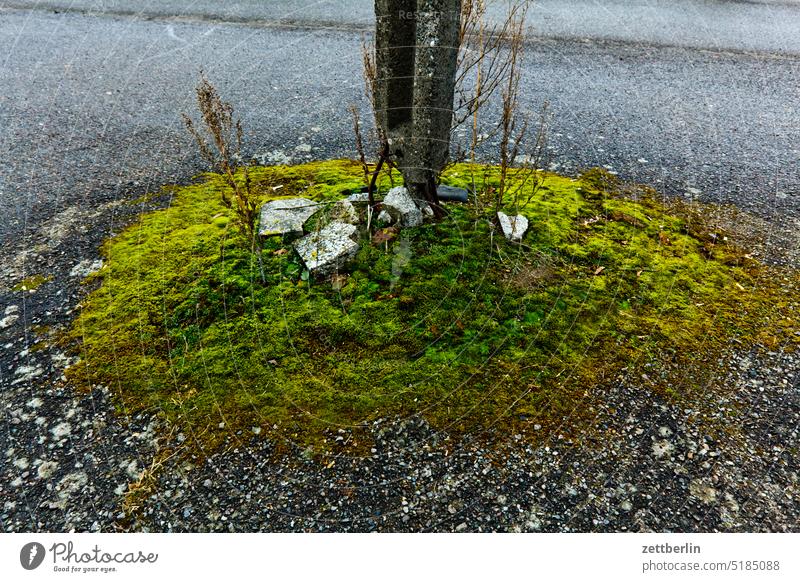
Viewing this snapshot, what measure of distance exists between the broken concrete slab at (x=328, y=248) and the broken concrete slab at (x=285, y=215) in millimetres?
149

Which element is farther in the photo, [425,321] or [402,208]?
[402,208]

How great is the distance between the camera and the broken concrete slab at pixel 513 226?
342cm

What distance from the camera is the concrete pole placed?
2.90m

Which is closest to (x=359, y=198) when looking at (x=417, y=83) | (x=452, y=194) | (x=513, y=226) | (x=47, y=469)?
(x=452, y=194)

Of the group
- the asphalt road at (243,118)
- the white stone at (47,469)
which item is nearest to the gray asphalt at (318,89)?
the asphalt road at (243,118)

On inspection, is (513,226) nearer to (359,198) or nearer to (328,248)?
(359,198)

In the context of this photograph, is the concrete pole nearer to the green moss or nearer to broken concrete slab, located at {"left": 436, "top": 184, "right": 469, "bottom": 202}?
broken concrete slab, located at {"left": 436, "top": 184, "right": 469, "bottom": 202}

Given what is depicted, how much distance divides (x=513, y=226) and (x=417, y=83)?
107 cm

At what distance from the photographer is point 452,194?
3730 millimetres

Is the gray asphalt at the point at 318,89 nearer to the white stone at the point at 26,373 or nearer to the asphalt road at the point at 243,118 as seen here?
the asphalt road at the point at 243,118

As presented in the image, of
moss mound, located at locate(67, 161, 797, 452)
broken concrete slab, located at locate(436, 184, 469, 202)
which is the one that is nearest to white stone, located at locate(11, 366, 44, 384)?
moss mound, located at locate(67, 161, 797, 452)

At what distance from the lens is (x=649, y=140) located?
4.79 meters

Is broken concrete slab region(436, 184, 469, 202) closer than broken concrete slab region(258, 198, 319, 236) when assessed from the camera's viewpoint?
No

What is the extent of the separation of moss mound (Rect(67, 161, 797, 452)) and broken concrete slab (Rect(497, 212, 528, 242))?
0.20ft
